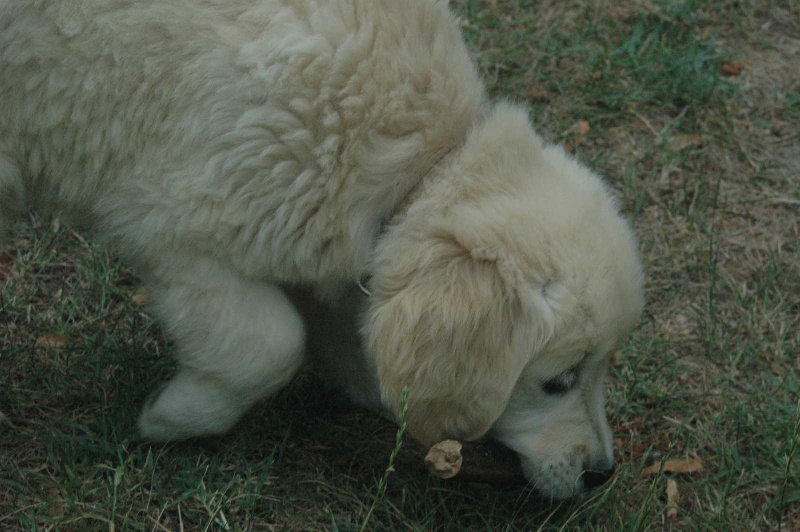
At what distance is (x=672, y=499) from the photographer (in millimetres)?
3514

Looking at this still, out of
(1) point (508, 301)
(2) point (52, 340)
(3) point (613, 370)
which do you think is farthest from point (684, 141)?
(2) point (52, 340)

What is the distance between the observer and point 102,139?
116 inches

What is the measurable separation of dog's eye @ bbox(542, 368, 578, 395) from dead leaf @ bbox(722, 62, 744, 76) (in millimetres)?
3125

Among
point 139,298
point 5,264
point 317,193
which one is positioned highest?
point 317,193

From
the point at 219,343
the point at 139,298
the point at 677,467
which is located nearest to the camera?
the point at 219,343

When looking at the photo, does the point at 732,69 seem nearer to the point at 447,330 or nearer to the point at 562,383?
the point at 562,383

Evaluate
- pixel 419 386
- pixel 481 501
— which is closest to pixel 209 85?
pixel 419 386

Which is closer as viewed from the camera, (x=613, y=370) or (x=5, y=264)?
(x=613, y=370)

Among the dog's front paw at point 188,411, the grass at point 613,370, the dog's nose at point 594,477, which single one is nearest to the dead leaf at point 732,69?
the grass at point 613,370

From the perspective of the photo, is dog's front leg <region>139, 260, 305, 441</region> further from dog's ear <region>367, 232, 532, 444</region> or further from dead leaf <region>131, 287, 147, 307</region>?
dead leaf <region>131, 287, 147, 307</region>

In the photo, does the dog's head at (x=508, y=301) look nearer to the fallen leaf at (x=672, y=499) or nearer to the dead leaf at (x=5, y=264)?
the fallen leaf at (x=672, y=499)

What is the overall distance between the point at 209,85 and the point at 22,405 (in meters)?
1.42

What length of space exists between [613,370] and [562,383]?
969mm

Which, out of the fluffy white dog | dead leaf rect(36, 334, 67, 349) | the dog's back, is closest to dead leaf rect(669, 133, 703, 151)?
the fluffy white dog
